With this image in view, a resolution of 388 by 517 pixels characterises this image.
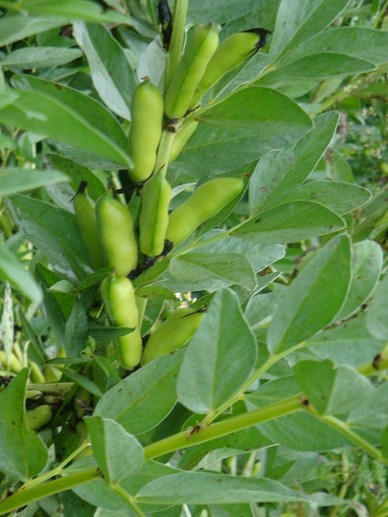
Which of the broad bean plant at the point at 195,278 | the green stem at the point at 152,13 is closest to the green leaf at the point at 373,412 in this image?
the broad bean plant at the point at 195,278

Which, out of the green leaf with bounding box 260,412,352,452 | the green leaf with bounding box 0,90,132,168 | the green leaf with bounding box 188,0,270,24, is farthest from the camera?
the green leaf with bounding box 188,0,270,24

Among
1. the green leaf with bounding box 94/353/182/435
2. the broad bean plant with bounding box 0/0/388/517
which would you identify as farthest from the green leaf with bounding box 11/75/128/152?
the green leaf with bounding box 94/353/182/435

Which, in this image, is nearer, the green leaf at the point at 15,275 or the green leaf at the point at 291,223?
the green leaf at the point at 15,275

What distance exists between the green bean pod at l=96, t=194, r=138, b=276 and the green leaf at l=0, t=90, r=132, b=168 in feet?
0.39

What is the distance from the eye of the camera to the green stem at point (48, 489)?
33cm

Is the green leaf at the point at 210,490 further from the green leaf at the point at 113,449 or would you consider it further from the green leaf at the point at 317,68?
the green leaf at the point at 317,68

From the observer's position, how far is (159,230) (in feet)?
1.20

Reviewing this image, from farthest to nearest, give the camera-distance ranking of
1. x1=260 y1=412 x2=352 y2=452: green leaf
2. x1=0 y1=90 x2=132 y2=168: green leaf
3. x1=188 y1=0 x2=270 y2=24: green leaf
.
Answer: x1=188 y1=0 x2=270 y2=24: green leaf
x1=260 y1=412 x2=352 y2=452: green leaf
x1=0 y1=90 x2=132 y2=168: green leaf

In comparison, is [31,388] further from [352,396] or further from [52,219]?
[352,396]

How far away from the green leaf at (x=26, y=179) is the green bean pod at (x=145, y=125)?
0.38ft

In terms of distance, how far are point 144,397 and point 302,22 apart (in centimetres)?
19

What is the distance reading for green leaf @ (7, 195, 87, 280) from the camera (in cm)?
40

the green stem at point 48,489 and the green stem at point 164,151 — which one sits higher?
the green stem at point 164,151

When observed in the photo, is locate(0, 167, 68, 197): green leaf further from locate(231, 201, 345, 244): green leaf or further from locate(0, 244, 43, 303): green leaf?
locate(231, 201, 345, 244): green leaf
